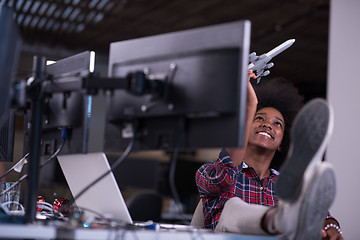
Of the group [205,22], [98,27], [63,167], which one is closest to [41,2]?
[98,27]

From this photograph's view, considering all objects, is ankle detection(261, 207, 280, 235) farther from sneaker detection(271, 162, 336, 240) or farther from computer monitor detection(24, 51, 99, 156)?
computer monitor detection(24, 51, 99, 156)

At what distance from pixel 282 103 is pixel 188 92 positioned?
1.54m

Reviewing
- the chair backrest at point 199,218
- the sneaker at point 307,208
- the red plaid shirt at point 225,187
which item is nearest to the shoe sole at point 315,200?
the sneaker at point 307,208

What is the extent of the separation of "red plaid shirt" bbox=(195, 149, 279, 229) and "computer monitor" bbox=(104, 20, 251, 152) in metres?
0.56

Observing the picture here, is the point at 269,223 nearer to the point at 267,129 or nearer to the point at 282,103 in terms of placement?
the point at 267,129

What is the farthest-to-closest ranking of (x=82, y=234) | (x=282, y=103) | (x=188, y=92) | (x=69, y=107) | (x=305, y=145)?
(x=282, y=103), (x=69, y=107), (x=305, y=145), (x=188, y=92), (x=82, y=234)

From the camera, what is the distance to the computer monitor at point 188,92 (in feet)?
4.09

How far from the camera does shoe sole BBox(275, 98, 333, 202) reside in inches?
53.3

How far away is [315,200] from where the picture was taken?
1330 millimetres

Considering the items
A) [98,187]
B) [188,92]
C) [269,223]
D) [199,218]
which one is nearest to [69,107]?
[98,187]

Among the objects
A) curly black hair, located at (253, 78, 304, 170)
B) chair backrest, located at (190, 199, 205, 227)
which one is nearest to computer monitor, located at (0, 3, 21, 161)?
chair backrest, located at (190, 199, 205, 227)

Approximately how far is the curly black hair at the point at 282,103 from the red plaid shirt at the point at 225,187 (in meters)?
0.45

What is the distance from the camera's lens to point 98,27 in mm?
6652

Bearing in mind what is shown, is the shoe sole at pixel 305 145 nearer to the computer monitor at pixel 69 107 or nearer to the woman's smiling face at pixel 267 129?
the computer monitor at pixel 69 107
